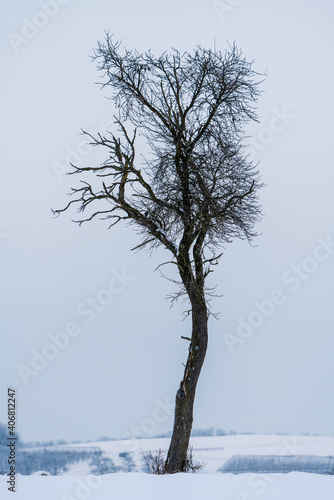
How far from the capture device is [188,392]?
8.30 meters

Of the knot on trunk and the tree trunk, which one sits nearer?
the tree trunk

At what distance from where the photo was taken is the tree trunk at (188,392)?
8.11 m

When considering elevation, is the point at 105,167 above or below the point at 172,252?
above

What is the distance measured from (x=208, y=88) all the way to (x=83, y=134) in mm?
2018

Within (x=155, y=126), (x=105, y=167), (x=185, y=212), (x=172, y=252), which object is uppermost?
(x=155, y=126)

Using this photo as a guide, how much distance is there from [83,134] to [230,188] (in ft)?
7.50

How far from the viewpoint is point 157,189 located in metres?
8.55

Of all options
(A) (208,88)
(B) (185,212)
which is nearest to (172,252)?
(B) (185,212)

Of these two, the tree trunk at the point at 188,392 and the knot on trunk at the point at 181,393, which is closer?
the tree trunk at the point at 188,392

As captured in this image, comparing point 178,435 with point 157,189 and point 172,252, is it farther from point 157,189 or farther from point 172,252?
point 157,189

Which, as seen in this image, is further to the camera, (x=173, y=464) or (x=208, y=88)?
(x=208, y=88)

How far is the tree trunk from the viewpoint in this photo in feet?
26.6

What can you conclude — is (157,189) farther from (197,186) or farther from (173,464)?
(173,464)

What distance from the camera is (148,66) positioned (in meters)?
8.81
